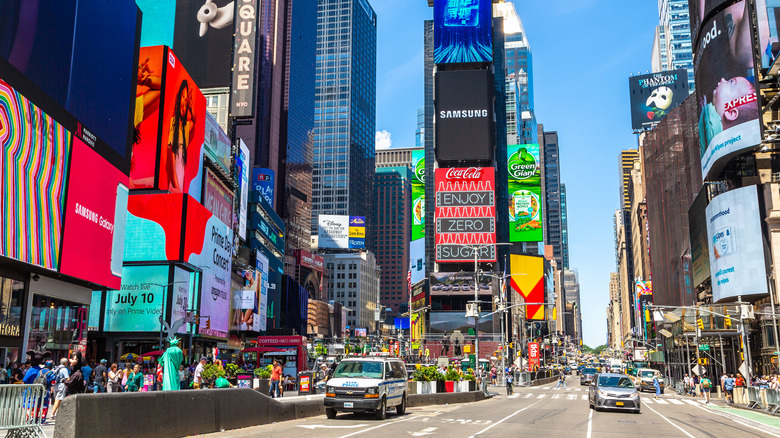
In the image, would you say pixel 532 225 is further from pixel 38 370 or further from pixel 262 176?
pixel 38 370

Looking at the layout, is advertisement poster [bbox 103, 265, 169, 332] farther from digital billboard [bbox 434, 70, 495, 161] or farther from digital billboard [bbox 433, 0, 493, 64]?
digital billboard [bbox 433, 0, 493, 64]

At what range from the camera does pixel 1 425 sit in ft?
36.3

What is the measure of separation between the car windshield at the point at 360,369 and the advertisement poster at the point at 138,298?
36378 mm

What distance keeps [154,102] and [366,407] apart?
42.4 metres

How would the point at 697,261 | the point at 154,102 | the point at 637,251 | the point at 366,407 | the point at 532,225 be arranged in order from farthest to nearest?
the point at 637,251 < the point at 532,225 < the point at 697,261 < the point at 154,102 < the point at 366,407

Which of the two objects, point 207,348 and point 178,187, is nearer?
point 178,187

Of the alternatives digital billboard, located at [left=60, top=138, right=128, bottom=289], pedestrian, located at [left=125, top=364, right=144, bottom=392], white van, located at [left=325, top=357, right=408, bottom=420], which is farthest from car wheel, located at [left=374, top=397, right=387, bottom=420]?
digital billboard, located at [left=60, top=138, right=128, bottom=289]

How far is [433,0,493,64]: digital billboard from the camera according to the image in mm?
122312

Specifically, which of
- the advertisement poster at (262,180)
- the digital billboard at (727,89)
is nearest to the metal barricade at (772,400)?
the digital billboard at (727,89)

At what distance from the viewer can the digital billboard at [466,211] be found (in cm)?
11862

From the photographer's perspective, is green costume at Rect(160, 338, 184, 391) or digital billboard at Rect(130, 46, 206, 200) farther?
digital billboard at Rect(130, 46, 206, 200)

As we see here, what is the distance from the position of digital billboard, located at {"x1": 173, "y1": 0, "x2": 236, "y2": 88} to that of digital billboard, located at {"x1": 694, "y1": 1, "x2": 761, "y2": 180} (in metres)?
53.9

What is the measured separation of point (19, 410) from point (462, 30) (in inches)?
4723

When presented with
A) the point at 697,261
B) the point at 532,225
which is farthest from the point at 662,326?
the point at 532,225
